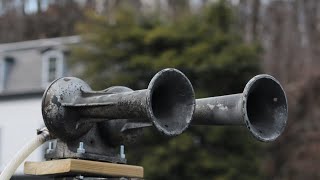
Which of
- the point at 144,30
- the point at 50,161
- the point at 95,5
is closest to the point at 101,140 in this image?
the point at 50,161

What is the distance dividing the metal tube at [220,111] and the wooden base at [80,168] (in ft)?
1.27

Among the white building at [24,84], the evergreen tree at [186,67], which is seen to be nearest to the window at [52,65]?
the white building at [24,84]

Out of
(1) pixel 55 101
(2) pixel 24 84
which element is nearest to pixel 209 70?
(2) pixel 24 84

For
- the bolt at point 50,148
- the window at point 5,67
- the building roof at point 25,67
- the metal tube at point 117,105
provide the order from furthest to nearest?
1. the window at point 5,67
2. the building roof at point 25,67
3. the bolt at point 50,148
4. the metal tube at point 117,105

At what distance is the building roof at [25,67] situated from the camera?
80.6 ft

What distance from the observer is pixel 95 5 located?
1292 inches

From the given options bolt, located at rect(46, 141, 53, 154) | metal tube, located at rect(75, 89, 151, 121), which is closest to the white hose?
bolt, located at rect(46, 141, 53, 154)

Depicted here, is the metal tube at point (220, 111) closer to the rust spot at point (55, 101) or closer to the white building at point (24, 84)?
the rust spot at point (55, 101)

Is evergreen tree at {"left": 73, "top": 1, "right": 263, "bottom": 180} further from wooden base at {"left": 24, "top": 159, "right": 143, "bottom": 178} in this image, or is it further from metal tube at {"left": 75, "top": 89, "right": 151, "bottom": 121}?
metal tube at {"left": 75, "top": 89, "right": 151, "bottom": 121}

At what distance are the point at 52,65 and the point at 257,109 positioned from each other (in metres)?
22.3

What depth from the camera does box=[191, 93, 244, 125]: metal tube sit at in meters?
2.93

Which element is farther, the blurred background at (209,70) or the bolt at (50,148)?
the blurred background at (209,70)

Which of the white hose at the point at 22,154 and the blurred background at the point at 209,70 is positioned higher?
the blurred background at the point at 209,70

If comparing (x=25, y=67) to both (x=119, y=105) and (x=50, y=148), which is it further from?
(x=119, y=105)
